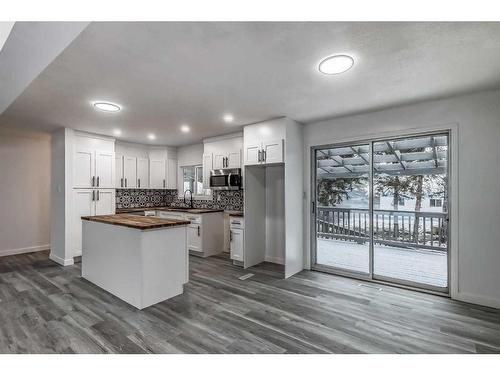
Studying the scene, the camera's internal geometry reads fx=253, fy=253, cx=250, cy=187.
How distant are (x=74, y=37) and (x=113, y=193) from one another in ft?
12.5

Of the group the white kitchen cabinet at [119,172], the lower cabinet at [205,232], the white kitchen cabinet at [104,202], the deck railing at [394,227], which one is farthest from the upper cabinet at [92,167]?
the deck railing at [394,227]

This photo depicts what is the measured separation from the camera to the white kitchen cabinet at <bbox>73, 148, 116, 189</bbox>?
455 centimetres

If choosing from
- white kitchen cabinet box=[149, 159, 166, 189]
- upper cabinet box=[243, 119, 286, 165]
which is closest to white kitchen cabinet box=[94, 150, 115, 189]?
white kitchen cabinet box=[149, 159, 166, 189]

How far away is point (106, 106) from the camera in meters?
3.21

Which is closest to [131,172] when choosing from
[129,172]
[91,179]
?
[129,172]

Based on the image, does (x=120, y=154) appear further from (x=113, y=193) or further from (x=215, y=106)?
(x=215, y=106)

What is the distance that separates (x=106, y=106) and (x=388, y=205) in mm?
4234

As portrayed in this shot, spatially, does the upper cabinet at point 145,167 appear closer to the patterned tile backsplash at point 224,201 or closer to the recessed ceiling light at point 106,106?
the patterned tile backsplash at point 224,201

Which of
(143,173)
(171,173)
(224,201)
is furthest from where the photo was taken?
(171,173)

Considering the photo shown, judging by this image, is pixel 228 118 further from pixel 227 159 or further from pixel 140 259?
pixel 140 259

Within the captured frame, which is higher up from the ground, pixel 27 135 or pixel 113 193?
pixel 27 135
